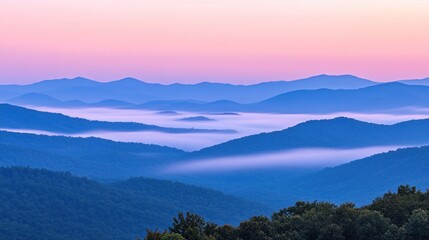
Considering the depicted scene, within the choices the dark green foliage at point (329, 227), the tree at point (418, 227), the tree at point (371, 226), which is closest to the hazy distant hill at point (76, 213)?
the dark green foliage at point (329, 227)

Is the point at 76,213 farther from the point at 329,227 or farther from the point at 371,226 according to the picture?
the point at 371,226

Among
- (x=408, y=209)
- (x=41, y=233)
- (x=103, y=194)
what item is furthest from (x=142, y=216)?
(x=408, y=209)

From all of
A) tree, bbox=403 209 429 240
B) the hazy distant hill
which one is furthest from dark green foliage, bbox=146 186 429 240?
the hazy distant hill

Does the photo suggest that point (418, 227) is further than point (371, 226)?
No

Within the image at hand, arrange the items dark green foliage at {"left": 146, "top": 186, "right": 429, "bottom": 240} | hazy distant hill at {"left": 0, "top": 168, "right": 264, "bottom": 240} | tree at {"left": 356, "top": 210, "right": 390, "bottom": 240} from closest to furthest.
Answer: dark green foliage at {"left": 146, "top": 186, "right": 429, "bottom": 240} → tree at {"left": 356, "top": 210, "right": 390, "bottom": 240} → hazy distant hill at {"left": 0, "top": 168, "right": 264, "bottom": 240}

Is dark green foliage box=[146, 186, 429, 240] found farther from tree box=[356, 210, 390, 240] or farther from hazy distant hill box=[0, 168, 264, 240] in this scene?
hazy distant hill box=[0, 168, 264, 240]

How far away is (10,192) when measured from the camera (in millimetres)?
189125

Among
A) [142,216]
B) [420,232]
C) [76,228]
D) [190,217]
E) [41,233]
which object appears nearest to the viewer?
[420,232]

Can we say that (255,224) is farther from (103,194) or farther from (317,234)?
(103,194)

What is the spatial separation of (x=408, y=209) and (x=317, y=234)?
7.38m

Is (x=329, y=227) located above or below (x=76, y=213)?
below

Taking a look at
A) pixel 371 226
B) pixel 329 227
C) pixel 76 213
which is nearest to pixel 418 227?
pixel 371 226

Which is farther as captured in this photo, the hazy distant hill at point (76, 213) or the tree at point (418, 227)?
the hazy distant hill at point (76, 213)

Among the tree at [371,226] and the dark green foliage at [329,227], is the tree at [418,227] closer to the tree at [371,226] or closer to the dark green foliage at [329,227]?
the dark green foliage at [329,227]
